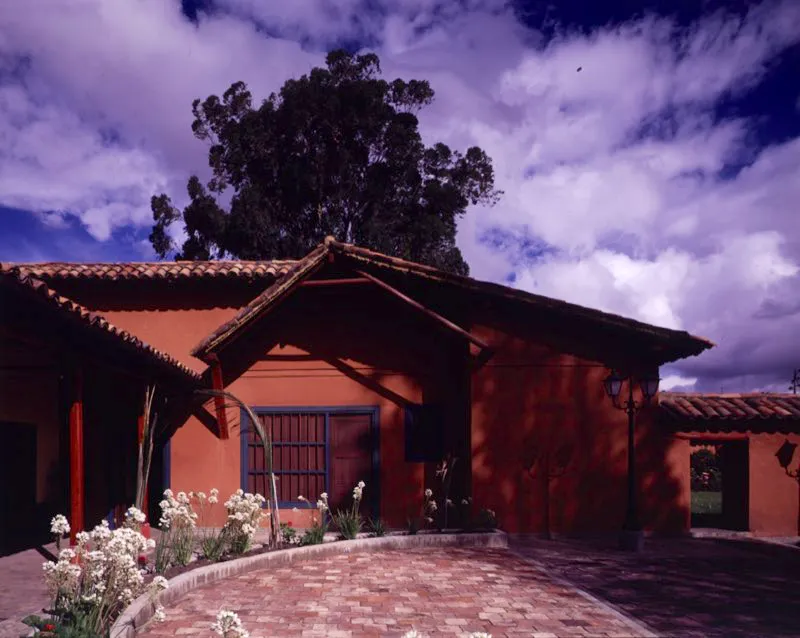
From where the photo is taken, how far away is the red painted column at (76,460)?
723 centimetres

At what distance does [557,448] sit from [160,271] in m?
7.99

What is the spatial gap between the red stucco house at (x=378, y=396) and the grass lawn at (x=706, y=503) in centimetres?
448

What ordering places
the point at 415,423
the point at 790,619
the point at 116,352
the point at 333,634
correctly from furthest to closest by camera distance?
the point at 415,423
the point at 116,352
the point at 790,619
the point at 333,634

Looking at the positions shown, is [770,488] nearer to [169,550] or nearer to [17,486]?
[169,550]

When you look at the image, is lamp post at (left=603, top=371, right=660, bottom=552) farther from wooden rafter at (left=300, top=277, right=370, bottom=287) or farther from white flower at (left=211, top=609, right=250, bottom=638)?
white flower at (left=211, top=609, right=250, bottom=638)

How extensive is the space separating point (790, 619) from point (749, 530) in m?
6.44

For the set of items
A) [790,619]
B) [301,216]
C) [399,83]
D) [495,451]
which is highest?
[399,83]

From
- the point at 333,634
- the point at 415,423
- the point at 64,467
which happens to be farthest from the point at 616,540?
the point at 64,467

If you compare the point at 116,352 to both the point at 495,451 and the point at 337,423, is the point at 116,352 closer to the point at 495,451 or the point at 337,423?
the point at 337,423

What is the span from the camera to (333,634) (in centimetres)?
541

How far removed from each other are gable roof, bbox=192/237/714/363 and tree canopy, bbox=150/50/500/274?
12.3m

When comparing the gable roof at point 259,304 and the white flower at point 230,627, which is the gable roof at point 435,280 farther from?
the white flower at point 230,627

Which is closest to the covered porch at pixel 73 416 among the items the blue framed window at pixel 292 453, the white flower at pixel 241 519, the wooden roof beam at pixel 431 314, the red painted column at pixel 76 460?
the red painted column at pixel 76 460

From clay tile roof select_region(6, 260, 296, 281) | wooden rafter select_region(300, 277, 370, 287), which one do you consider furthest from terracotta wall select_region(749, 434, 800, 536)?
A: clay tile roof select_region(6, 260, 296, 281)
